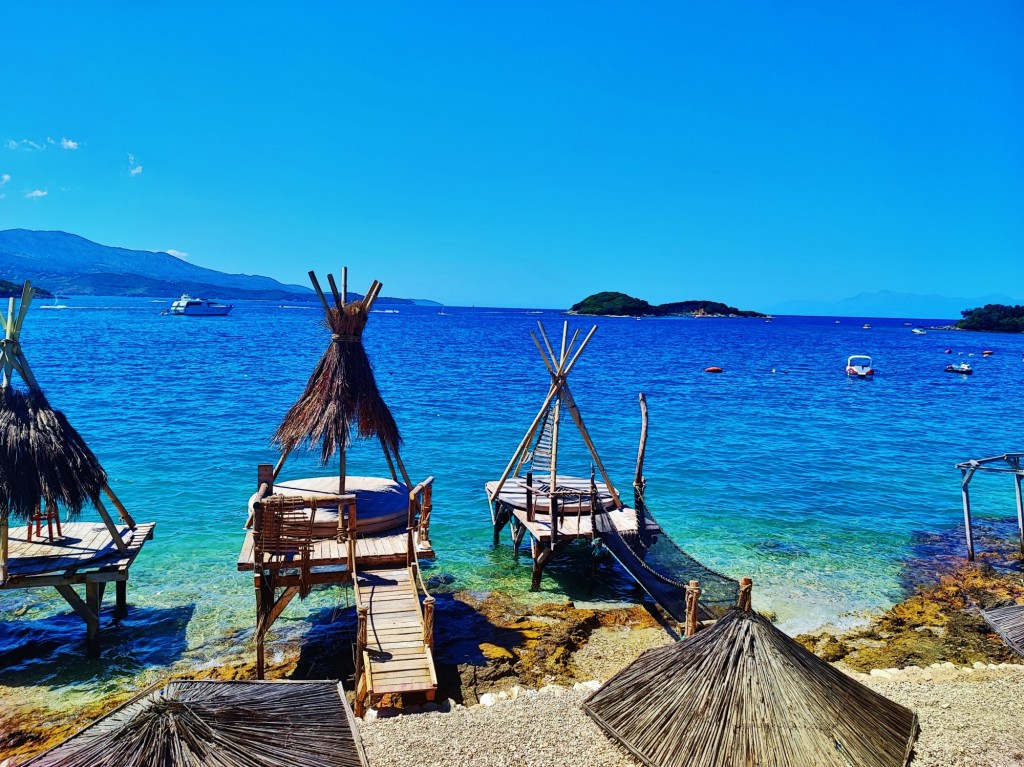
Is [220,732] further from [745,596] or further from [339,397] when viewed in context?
[339,397]

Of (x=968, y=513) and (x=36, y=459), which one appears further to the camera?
(x=968, y=513)

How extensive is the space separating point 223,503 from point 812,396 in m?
38.3

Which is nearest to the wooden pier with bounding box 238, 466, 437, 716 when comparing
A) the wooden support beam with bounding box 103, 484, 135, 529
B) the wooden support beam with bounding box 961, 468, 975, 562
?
the wooden support beam with bounding box 103, 484, 135, 529

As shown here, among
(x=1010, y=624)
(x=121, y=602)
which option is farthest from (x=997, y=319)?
(x=121, y=602)

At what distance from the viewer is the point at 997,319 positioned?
142 m

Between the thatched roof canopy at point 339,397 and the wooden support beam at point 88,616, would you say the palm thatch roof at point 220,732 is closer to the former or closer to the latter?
the wooden support beam at point 88,616

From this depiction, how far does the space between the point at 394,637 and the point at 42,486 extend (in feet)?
19.3

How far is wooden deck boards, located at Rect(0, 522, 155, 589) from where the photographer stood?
10977 mm

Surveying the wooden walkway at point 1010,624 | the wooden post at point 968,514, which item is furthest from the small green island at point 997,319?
the wooden walkway at point 1010,624

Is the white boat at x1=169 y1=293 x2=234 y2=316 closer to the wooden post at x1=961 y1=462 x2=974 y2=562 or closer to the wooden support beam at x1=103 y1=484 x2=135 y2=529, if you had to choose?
the wooden support beam at x1=103 y1=484 x2=135 y2=529

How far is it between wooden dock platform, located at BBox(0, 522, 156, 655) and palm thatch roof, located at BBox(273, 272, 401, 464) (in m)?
3.24

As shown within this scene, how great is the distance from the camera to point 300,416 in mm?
13000

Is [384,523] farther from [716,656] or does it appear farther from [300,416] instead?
[716,656]

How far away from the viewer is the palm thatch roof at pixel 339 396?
12.6 meters
